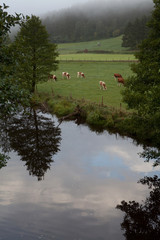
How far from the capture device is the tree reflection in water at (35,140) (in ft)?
70.0

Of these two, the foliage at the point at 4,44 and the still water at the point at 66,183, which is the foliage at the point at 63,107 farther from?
the foliage at the point at 4,44

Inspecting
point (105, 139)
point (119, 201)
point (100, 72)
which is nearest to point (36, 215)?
point (119, 201)

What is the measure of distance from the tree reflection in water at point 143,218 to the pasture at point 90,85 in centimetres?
1940

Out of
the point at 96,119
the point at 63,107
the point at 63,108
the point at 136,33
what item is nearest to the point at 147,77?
the point at 96,119

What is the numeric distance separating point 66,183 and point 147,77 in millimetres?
11851

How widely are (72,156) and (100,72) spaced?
Answer: 155 feet

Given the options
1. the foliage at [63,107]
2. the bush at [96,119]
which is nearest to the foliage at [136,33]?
the foliage at [63,107]

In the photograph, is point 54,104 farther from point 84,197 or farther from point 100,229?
point 100,229

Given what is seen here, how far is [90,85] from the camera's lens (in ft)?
166

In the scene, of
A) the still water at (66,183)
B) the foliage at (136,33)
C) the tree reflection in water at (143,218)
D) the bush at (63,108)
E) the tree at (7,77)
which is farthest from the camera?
the foliage at (136,33)

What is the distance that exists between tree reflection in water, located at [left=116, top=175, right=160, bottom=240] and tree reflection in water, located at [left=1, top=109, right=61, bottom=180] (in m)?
7.94

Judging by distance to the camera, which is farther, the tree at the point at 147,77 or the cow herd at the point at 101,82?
the cow herd at the point at 101,82

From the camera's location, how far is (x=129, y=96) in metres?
19.4

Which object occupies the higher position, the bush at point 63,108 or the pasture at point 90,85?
the pasture at point 90,85
